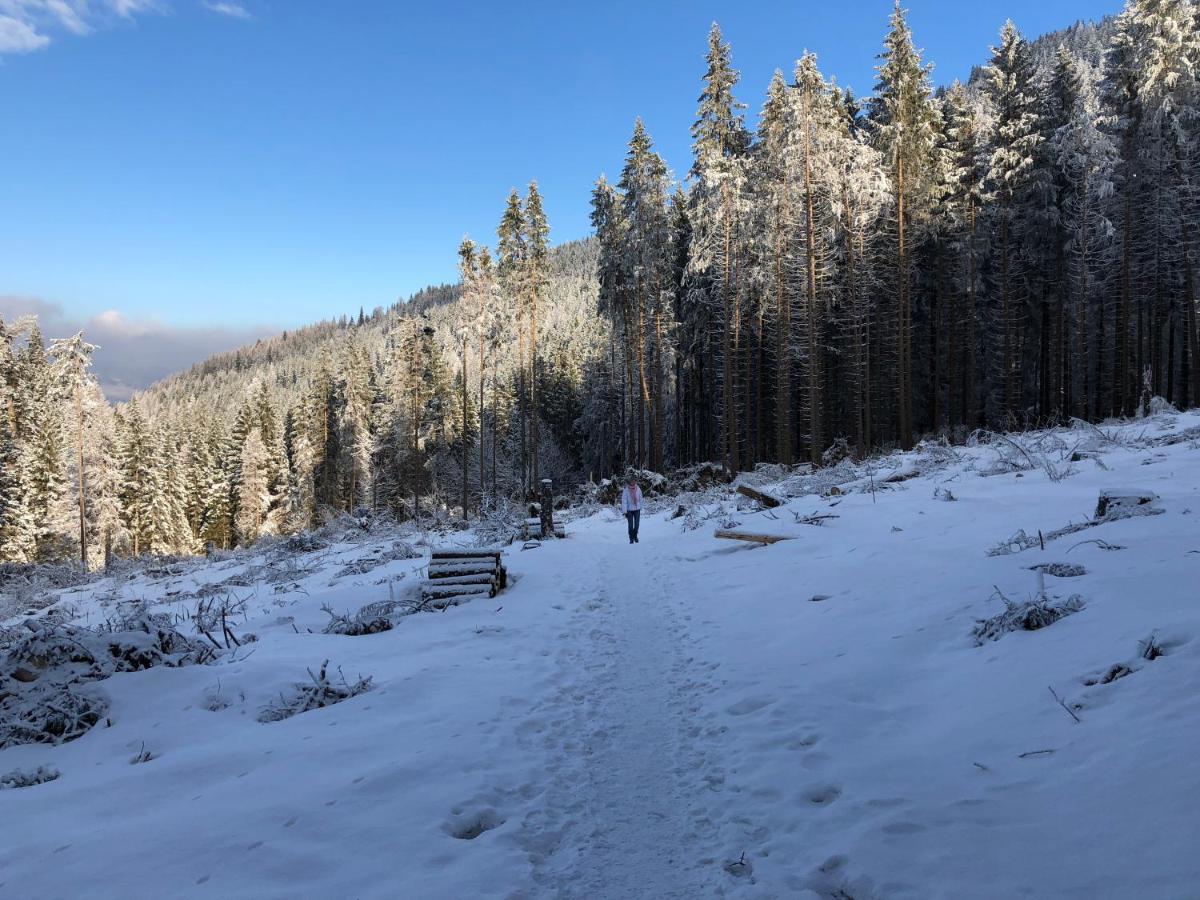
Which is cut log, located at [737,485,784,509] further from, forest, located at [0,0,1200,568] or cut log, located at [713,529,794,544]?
forest, located at [0,0,1200,568]

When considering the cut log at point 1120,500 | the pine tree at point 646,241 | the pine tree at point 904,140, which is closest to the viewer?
the cut log at point 1120,500

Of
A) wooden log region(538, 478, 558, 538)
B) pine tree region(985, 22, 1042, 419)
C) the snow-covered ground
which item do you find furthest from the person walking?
pine tree region(985, 22, 1042, 419)

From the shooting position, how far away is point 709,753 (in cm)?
474

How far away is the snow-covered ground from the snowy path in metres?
0.02

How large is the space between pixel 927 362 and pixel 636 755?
36.3 metres

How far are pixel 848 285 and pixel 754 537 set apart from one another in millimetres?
20802

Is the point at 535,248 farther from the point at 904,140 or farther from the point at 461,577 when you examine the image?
the point at 461,577

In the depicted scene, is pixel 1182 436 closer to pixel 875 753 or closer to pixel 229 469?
pixel 875 753

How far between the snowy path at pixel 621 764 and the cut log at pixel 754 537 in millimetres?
3512

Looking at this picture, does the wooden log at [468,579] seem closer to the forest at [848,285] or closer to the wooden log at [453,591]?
the wooden log at [453,591]

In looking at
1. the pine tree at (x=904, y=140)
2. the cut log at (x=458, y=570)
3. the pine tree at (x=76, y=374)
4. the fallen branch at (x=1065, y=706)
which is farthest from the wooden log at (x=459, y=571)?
the pine tree at (x=76, y=374)

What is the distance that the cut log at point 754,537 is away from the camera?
38.5ft

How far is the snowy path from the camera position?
3.43m

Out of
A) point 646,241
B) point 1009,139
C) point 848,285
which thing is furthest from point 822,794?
point 1009,139
